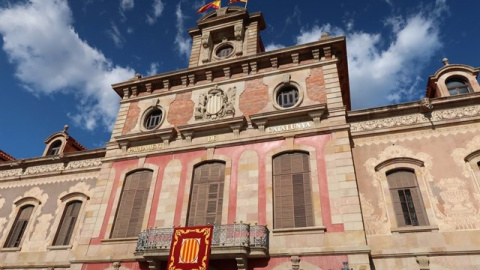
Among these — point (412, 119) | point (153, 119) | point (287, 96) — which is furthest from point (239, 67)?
point (412, 119)

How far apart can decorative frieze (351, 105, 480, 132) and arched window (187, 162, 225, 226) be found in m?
6.25

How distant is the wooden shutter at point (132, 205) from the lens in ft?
45.4

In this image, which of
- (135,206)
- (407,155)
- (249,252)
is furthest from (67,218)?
(407,155)

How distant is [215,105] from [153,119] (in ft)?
12.2

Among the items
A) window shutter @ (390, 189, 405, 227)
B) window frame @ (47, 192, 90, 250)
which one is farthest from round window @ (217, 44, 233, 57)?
window shutter @ (390, 189, 405, 227)

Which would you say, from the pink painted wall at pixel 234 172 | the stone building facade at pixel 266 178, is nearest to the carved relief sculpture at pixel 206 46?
the stone building facade at pixel 266 178

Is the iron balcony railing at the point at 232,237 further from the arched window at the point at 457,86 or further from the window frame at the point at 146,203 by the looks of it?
the arched window at the point at 457,86

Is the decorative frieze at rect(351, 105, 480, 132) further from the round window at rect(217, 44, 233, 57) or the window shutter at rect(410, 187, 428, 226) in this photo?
the round window at rect(217, 44, 233, 57)

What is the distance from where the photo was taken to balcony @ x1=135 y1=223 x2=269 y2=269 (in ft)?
36.0

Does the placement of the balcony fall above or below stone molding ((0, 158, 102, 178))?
below

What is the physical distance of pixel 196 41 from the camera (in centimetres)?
2100

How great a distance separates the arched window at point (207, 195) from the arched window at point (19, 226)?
33.3 ft

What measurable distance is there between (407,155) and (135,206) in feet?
38.2

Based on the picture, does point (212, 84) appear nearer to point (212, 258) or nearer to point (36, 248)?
point (212, 258)
